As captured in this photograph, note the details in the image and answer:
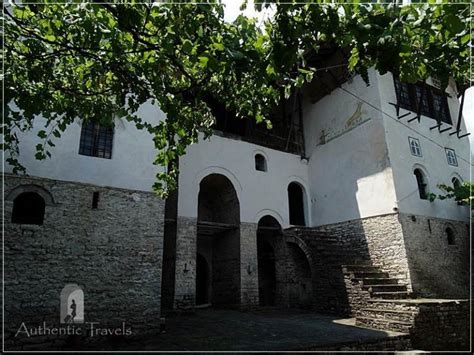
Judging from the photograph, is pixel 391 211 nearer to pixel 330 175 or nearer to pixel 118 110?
pixel 330 175

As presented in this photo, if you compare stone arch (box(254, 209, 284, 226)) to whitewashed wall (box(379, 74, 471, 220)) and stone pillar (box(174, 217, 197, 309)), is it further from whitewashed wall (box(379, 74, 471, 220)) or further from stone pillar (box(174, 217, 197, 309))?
whitewashed wall (box(379, 74, 471, 220))

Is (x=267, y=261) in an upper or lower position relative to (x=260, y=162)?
lower

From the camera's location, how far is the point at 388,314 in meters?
7.77

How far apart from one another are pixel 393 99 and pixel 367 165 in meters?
2.68

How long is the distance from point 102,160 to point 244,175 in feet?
19.7

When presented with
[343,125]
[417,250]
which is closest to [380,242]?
[417,250]

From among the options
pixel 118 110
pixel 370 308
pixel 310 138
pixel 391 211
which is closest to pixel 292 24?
pixel 118 110

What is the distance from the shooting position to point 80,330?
6223 mm

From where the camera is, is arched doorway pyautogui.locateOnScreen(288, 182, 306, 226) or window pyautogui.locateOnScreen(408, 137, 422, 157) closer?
window pyautogui.locateOnScreen(408, 137, 422, 157)

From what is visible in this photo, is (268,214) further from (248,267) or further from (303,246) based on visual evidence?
(248,267)

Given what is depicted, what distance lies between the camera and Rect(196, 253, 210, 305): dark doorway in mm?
12766

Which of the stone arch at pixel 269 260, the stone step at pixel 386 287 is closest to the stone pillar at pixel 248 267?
the stone arch at pixel 269 260

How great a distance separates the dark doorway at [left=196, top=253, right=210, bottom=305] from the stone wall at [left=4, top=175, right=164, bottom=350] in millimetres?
5740

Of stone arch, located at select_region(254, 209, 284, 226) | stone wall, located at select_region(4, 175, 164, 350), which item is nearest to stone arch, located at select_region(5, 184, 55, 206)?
stone wall, located at select_region(4, 175, 164, 350)
